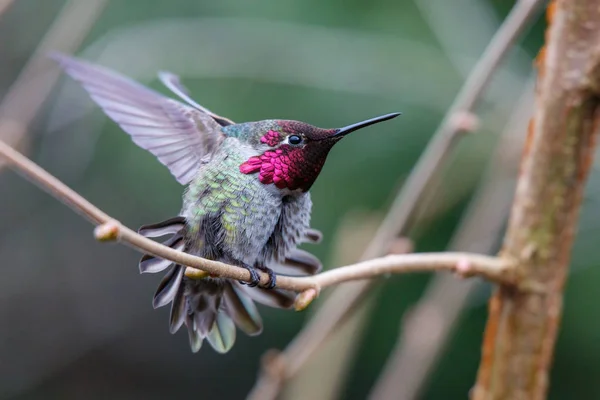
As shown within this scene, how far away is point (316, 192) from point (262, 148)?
2391mm

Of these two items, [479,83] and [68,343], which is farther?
[68,343]

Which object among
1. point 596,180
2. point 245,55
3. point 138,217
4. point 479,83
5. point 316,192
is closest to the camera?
point 479,83

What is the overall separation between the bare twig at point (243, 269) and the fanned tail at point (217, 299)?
0.14 meters

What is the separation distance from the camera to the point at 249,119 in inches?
142

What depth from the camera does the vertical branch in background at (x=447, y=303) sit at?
6.14 ft

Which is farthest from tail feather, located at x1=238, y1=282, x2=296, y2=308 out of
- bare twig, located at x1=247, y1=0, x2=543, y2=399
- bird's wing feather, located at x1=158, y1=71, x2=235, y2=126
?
bird's wing feather, located at x1=158, y1=71, x2=235, y2=126

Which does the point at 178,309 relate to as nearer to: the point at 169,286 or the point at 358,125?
the point at 169,286

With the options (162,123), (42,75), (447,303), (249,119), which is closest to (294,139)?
(162,123)

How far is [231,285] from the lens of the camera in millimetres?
1591

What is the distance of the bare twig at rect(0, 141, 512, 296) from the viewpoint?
2.53 ft

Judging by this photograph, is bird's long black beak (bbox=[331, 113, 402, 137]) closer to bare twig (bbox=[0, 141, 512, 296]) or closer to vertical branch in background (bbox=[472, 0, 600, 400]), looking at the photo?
bare twig (bbox=[0, 141, 512, 296])

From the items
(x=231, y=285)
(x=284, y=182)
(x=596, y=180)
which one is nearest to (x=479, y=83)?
(x=284, y=182)

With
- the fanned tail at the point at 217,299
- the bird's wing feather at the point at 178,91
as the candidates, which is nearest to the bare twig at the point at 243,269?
the fanned tail at the point at 217,299

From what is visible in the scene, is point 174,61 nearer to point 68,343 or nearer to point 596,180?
point 596,180
